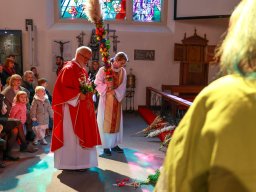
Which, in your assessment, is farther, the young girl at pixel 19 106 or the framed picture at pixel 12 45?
the framed picture at pixel 12 45

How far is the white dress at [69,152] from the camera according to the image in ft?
14.9

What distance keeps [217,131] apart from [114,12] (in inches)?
428

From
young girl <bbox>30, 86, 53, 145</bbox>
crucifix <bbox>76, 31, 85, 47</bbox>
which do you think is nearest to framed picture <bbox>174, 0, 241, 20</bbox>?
crucifix <bbox>76, 31, 85, 47</bbox>

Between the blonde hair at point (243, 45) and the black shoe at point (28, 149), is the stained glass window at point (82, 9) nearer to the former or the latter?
the black shoe at point (28, 149)

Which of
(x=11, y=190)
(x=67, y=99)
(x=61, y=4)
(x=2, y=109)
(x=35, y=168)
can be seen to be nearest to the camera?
(x=11, y=190)

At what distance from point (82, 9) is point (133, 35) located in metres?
2.02

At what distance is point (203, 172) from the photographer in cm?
84

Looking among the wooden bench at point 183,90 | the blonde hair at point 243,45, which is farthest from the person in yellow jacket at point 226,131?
the wooden bench at point 183,90

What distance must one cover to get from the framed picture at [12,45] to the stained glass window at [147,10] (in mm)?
4065

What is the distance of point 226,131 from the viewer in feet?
2.58

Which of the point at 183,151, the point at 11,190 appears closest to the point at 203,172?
the point at 183,151

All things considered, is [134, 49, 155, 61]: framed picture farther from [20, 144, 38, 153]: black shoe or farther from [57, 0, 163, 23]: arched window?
[20, 144, 38, 153]: black shoe

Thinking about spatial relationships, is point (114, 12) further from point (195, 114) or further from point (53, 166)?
point (195, 114)

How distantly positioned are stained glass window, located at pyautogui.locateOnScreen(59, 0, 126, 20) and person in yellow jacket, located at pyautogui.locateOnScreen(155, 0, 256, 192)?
10.6 metres
